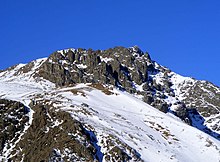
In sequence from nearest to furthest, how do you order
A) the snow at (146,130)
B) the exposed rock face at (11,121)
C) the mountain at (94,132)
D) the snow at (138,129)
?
the mountain at (94,132), the exposed rock face at (11,121), the snow at (138,129), the snow at (146,130)

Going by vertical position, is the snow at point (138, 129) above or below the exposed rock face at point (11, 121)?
above

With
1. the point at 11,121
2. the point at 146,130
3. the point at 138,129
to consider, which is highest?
the point at 146,130

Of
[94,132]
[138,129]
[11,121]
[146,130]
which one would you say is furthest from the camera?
[146,130]

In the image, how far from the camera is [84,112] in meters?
74.4

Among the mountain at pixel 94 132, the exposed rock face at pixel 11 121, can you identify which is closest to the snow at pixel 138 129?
the mountain at pixel 94 132

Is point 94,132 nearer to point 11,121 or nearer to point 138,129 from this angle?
point 11,121

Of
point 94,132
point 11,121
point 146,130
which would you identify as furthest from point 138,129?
point 11,121

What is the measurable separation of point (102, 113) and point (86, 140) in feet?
62.8

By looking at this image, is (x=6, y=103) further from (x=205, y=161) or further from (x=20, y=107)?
(x=205, y=161)

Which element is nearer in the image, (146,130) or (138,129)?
(138,129)

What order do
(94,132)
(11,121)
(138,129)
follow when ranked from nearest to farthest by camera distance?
(94,132) → (11,121) → (138,129)

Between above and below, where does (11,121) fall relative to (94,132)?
below

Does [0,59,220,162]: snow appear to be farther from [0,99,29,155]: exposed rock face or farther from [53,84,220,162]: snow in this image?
[0,99,29,155]: exposed rock face

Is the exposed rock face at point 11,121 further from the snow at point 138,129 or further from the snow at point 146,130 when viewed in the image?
the snow at point 146,130
